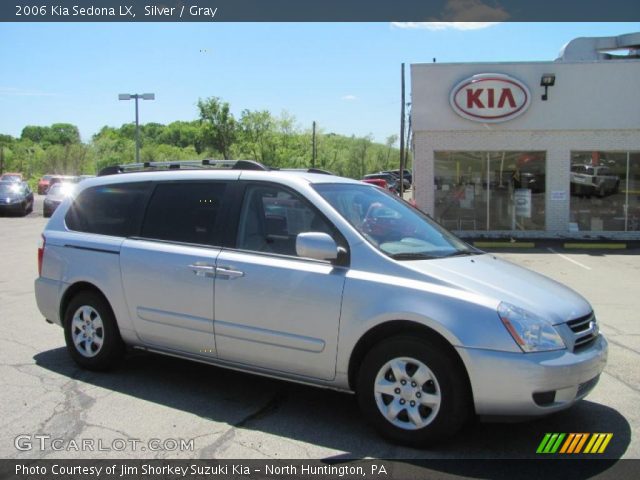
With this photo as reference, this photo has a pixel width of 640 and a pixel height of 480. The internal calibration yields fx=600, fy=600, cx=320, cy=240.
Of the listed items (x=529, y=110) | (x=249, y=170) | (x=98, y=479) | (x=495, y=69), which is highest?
(x=495, y=69)

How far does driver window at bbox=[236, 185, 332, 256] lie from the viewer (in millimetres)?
4457

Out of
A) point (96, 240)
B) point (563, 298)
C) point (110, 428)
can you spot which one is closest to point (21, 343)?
point (96, 240)

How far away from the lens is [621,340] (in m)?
6.60

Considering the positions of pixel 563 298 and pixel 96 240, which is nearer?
pixel 563 298

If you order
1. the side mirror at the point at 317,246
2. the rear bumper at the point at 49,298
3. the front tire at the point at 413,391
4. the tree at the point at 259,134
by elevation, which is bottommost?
the front tire at the point at 413,391

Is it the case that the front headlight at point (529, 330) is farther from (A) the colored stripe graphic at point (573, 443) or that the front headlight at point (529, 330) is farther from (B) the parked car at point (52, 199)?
(B) the parked car at point (52, 199)

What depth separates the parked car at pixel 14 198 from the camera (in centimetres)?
2678

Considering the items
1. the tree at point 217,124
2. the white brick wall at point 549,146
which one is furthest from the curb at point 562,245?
the tree at point 217,124

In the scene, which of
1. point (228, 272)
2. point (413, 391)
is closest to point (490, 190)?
point (228, 272)

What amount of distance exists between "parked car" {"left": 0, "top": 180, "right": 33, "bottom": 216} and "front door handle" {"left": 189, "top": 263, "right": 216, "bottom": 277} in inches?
1005

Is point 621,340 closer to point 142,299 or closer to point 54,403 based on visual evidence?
point 142,299

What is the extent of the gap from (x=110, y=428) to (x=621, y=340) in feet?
17.6

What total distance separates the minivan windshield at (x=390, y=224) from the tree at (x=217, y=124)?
45.1 meters

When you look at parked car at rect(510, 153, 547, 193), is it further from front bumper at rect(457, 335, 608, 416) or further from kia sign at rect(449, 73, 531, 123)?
front bumper at rect(457, 335, 608, 416)
